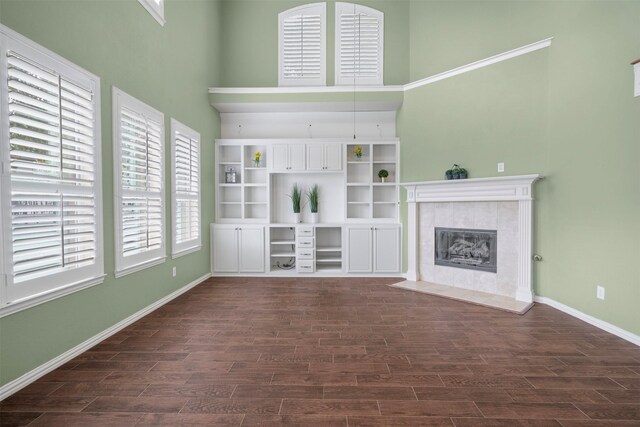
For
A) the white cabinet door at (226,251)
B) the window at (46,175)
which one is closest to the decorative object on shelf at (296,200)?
the white cabinet door at (226,251)

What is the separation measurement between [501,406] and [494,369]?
0.45m

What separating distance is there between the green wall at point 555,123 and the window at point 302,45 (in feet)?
4.99

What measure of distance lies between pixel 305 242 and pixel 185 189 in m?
2.03

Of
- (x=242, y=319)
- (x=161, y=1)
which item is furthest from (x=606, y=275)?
(x=161, y=1)

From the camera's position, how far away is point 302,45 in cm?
536

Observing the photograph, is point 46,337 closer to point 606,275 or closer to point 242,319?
point 242,319

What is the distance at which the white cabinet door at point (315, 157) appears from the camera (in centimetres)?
530

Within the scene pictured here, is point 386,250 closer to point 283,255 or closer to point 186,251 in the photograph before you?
point 283,255

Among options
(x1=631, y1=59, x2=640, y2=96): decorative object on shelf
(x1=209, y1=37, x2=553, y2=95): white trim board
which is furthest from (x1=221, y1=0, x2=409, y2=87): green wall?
(x1=631, y1=59, x2=640, y2=96): decorative object on shelf

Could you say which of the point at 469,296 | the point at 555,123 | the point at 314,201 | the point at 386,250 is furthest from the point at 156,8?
the point at 469,296

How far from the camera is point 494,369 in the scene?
229cm

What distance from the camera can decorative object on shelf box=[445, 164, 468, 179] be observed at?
4301mm

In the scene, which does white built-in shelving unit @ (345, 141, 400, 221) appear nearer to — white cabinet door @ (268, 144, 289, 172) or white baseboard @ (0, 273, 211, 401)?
white cabinet door @ (268, 144, 289, 172)

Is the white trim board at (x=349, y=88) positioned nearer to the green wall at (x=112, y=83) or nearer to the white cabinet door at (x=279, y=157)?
the green wall at (x=112, y=83)
